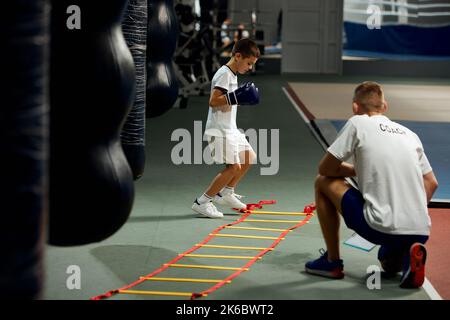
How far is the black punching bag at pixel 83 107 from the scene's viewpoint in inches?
141

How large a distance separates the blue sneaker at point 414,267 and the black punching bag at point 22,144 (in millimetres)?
2973

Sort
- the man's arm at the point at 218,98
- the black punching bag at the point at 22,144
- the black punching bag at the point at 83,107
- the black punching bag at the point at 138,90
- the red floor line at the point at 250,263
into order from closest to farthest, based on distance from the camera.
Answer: the black punching bag at the point at 22,144, the black punching bag at the point at 83,107, the red floor line at the point at 250,263, the black punching bag at the point at 138,90, the man's arm at the point at 218,98

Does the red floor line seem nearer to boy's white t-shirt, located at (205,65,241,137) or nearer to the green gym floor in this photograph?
the green gym floor

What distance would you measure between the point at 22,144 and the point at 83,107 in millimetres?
1087

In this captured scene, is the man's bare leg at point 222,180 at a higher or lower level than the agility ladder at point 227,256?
higher

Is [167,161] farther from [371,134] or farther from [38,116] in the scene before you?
[38,116]

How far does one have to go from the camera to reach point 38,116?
2.56 m

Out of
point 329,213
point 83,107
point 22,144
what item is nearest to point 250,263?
point 329,213

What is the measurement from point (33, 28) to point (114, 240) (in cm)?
385

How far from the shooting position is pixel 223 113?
7.11 m

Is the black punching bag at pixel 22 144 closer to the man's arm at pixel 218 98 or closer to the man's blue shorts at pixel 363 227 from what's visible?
the man's blue shorts at pixel 363 227

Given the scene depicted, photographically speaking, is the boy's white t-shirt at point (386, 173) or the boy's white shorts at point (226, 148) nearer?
the boy's white t-shirt at point (386, 173)

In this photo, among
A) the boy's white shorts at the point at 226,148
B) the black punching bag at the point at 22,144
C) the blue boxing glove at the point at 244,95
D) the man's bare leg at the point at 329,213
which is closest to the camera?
the black punching bag at the point at 22,144

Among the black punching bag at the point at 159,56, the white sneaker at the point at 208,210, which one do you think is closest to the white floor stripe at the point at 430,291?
the white sneaker at the point at 208,210
